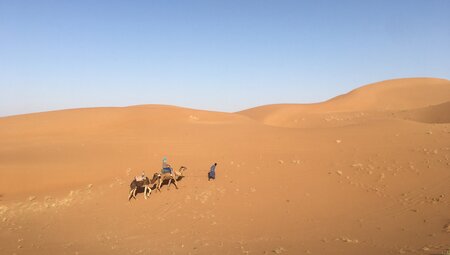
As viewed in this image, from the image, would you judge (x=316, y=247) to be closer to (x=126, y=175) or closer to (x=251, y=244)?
(x=251, y=244)

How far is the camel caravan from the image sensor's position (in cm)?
1034

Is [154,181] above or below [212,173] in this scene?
below

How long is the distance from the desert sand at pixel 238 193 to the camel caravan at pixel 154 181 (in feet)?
0.85

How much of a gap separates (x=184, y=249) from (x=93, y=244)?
228cm

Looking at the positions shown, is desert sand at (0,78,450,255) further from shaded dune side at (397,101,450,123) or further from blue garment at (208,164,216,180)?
shaded dune side at (397,101,450,123)

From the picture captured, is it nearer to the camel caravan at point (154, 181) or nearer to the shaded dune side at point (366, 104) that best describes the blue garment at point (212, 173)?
the camel caravan at point (154, 181)

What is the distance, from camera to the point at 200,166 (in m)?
12.7

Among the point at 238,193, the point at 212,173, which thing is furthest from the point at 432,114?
the point at 238,193

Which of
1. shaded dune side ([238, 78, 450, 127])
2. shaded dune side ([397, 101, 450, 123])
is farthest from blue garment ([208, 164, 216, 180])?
shaded dune side ([238, 78, 450, 127])

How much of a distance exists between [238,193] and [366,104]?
28.9 meters

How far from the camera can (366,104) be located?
34.8 meters

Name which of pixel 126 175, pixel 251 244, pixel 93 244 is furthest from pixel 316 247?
pixel 126 175

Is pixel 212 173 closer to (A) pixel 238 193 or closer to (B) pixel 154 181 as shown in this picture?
(A) pixel 238 193

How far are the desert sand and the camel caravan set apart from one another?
261 mm
